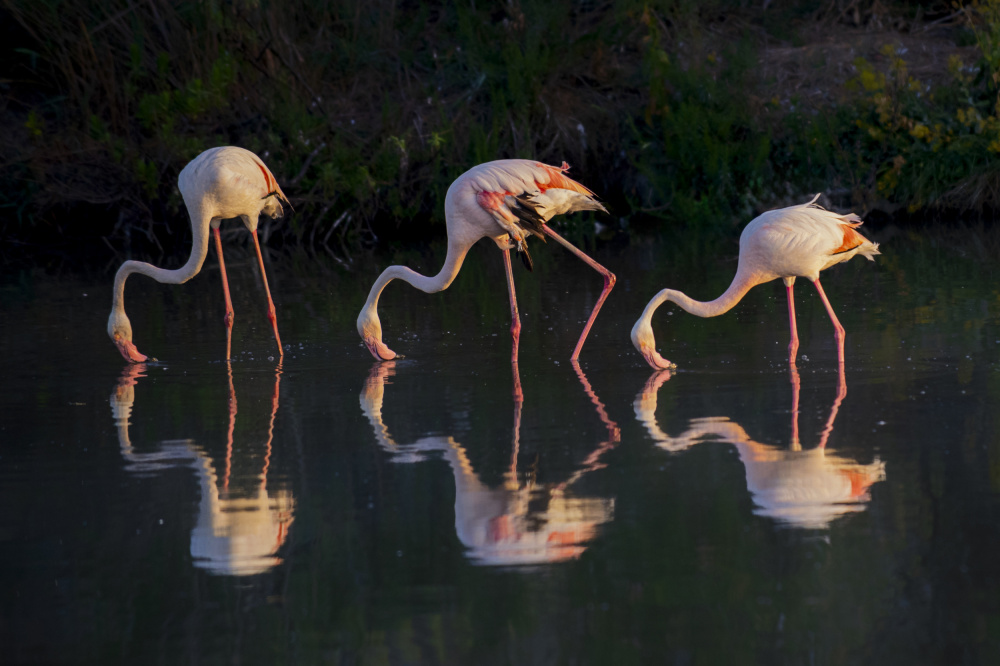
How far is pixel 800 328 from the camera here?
7.83m

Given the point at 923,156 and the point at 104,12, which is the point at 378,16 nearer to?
the point at 104,12

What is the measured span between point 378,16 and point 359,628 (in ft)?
49.6

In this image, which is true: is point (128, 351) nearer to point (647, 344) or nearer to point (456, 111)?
point (647, 344)

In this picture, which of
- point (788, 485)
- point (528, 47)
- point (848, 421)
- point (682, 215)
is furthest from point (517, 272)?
point (788, 485)

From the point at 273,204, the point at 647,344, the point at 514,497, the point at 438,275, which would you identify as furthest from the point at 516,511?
the point at 273,204

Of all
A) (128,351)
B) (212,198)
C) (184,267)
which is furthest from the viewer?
(212,198)

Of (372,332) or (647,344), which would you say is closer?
(647,344)

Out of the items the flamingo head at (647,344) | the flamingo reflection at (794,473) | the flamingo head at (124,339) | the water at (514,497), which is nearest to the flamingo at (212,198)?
the flamingo head at (124,339)

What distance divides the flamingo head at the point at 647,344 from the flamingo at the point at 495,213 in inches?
23.8

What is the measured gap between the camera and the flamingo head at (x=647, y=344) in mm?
6578

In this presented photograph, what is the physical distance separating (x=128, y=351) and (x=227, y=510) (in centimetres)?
339

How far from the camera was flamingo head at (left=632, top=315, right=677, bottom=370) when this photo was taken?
6.58 m

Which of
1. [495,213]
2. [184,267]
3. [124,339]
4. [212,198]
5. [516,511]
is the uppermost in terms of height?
[212,198]

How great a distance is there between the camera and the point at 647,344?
6.58 metres
